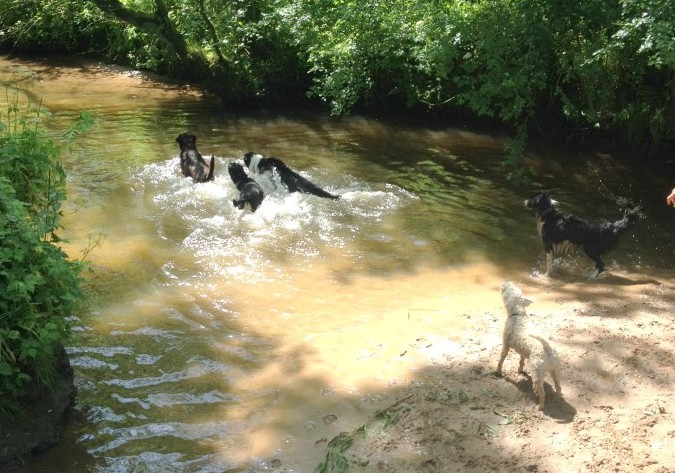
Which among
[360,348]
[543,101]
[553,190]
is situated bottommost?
[360,348]

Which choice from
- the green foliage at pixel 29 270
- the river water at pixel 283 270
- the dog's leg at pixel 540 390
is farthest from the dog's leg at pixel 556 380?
the green foliage at pixel 29 270

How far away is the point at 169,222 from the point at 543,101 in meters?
7.18

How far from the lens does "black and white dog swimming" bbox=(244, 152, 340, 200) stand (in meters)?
9.33

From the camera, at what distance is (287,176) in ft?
31.1

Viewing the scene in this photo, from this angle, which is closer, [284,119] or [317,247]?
[317,247]

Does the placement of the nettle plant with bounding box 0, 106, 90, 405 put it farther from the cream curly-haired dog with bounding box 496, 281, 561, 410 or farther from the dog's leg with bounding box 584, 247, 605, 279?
the dog's leg with bounding box 584, 247, 605, 279

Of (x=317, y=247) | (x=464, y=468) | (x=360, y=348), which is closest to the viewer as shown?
(x=464, y=468)

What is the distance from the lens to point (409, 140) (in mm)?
12562

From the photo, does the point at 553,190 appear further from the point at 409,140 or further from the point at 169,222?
the point at 169,222

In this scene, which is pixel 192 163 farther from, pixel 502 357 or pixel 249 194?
pixel 502 357

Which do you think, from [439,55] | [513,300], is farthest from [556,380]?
[439,55]

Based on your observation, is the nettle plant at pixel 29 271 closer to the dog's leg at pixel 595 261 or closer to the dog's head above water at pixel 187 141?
the dog's leg at pixel 595 261

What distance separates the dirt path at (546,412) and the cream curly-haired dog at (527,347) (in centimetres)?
16

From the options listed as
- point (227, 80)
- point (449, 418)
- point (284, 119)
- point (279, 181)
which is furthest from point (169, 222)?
point (227, 80)
